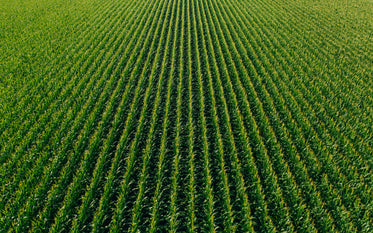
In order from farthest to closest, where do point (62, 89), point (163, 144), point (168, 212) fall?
point (62, 89), point (163, 144), point (168, 212)

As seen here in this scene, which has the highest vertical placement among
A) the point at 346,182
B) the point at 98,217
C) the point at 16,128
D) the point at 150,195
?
the point at 16,128

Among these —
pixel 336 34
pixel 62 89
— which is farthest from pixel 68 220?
pixel 336 34

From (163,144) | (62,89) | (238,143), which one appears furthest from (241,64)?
(62,89)

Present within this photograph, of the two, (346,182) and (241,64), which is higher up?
(241,64)

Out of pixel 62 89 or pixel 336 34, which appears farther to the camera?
pixel 336 34

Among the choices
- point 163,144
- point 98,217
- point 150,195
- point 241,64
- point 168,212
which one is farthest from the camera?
point 241,64

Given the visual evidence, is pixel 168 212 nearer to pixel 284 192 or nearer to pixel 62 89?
pixel 284 192

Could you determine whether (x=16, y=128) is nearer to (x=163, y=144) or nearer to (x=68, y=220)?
(x=68, y=220)
